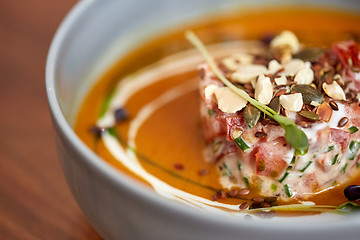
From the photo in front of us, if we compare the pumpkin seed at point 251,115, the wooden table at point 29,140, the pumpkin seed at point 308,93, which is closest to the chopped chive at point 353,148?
the pumpkin seed at point 308,93

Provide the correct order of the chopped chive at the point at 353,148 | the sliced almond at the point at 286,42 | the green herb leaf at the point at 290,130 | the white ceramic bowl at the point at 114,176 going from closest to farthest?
the white ceramic bowl at the point at 114,176, the green herb leaf at the point at 290,130, the chopped chive at the point at 353,148, the sliced almond at the point at 286,42

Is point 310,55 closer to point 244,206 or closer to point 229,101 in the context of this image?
point 229,101

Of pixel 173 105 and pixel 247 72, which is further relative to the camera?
pixel 173 105

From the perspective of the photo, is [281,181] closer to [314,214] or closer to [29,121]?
[314,214]

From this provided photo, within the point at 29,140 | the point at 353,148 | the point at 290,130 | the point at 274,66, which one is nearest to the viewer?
the point at 290,130

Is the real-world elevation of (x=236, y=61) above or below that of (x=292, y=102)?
above

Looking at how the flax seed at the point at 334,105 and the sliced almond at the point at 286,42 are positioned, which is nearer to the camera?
the flax seed at the point at 334,105

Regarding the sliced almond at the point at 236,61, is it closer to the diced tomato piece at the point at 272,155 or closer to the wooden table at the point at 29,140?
the diced tomato piece at the point at 272,155

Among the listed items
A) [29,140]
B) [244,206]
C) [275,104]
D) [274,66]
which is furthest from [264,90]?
[29,140]
